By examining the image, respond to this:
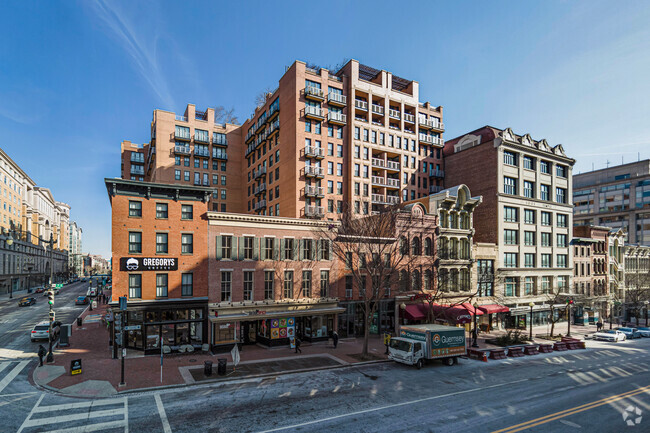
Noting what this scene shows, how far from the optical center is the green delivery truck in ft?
83.9

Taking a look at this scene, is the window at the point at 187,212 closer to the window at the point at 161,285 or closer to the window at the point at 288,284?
the window at the point at 161,285

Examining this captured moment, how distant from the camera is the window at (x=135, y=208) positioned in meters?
28.5

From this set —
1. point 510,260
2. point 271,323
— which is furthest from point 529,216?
point 271,323

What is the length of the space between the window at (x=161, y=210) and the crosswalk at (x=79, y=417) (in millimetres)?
14334

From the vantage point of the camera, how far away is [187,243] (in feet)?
98.2

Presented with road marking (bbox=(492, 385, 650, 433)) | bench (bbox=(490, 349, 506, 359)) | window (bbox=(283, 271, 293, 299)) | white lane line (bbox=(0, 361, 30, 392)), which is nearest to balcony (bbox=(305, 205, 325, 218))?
window (bbox=(283, 271, 293, 299))

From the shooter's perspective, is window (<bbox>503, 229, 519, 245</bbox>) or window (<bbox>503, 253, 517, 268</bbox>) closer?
window (<bbox>503, 253, 517, 268</bbox>)

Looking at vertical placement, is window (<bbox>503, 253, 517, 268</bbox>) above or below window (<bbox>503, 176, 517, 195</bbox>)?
below

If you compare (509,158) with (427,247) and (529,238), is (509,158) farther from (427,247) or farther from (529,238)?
(427,247)

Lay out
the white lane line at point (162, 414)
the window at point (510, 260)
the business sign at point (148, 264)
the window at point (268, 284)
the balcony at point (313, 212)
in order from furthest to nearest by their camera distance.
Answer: the balcony at point (313, 212) → the window at point (510, 260) → the window at point (268, 284) → the business sign at point (148, 264) → the white lane line at point (162, 414)

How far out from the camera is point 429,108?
210 feet

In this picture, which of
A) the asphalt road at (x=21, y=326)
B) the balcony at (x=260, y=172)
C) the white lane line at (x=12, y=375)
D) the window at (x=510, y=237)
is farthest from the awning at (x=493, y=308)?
the asphalt road at (x=21, y=326)

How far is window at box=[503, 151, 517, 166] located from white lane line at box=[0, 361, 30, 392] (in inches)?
2121

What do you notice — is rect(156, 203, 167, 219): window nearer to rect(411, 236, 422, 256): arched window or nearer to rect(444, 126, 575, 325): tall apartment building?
rect(411, 236, 422, 256): arched window
